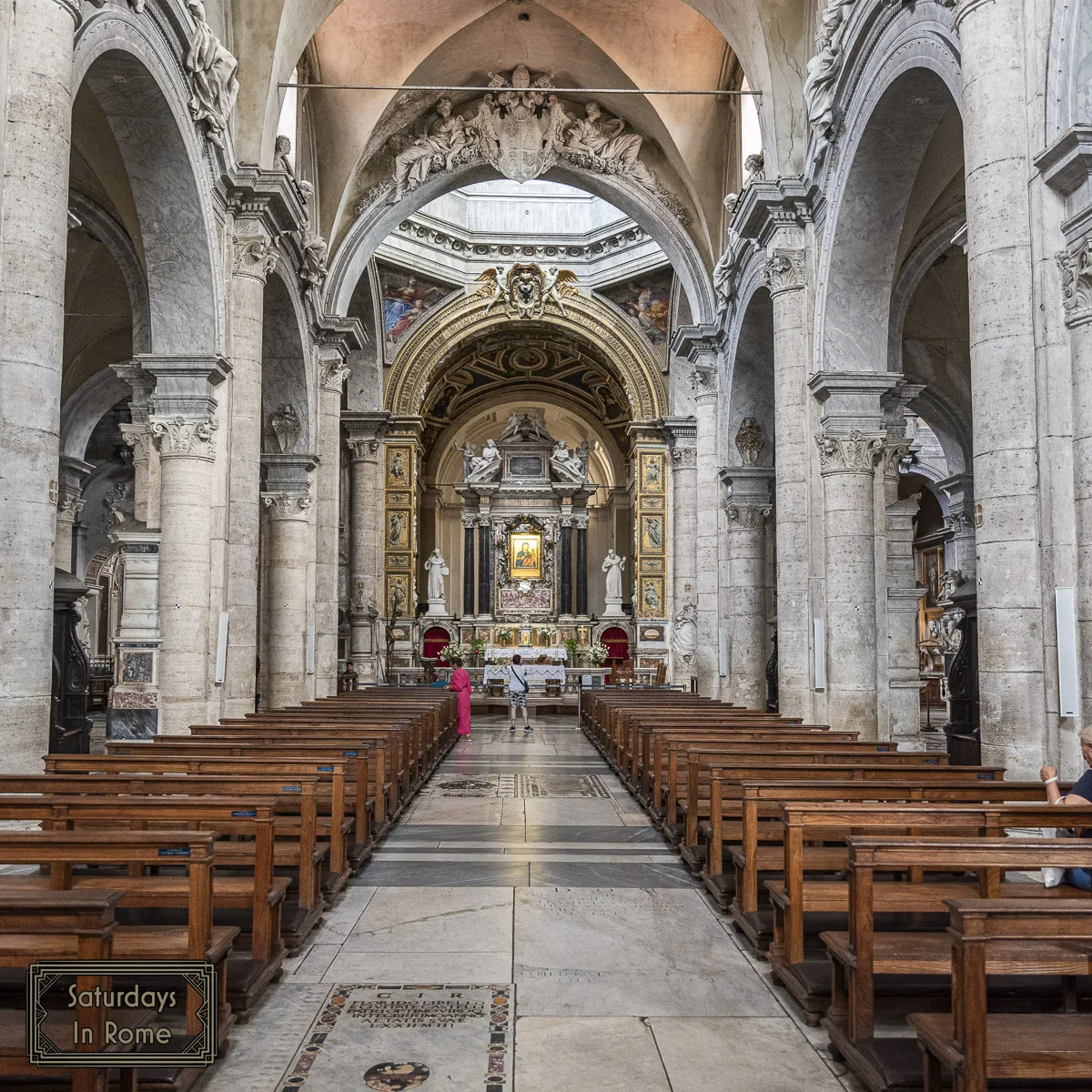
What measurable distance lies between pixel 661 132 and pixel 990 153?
13.3m

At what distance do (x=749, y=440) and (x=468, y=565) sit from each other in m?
20.1

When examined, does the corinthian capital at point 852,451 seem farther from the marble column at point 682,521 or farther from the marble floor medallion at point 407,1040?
the marble column at point 682,521

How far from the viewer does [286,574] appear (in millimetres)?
17953

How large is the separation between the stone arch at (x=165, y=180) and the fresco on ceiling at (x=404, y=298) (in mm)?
17447

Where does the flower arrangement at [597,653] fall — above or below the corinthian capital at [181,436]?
below

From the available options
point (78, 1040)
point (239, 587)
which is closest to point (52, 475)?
point (78, 1040)

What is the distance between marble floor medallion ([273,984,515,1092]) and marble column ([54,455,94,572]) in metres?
19.5

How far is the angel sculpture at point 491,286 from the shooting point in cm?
3098

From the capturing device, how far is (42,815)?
191 inches

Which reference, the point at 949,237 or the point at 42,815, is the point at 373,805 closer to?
the point at 42,815

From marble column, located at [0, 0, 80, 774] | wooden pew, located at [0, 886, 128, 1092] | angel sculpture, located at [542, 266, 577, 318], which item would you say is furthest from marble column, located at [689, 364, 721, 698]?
wooden pew, located at [0, 886, 128, 1092]

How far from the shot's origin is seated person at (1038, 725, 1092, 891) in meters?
4.20

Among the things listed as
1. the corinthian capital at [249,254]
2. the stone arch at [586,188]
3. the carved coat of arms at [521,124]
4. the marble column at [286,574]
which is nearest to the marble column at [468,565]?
the stone arch at [586,188]

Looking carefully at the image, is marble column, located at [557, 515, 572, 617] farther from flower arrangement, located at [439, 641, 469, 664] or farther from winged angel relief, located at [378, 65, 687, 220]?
winged angel relief, located at [378, 65, 687, 220]
